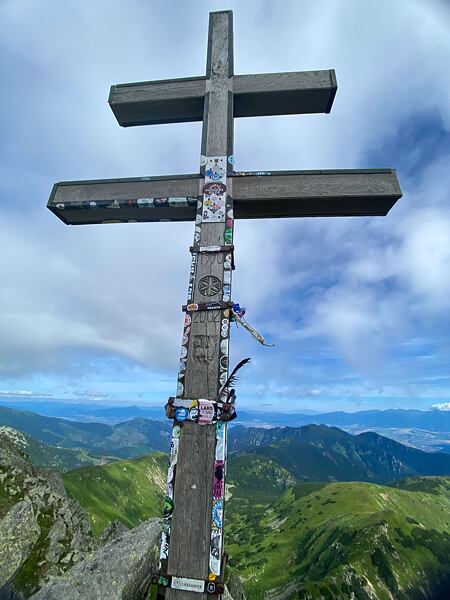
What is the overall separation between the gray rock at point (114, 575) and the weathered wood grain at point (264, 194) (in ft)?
36.0

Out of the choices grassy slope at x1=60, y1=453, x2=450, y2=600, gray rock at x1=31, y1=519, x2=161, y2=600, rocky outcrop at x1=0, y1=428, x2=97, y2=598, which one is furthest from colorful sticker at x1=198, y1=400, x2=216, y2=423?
grassy slope at x1=60, y1=453, x2=450, y2=600

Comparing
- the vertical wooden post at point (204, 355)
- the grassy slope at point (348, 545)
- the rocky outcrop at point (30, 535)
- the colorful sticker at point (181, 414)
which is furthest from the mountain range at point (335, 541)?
the colorful sticker at point (181, 414)

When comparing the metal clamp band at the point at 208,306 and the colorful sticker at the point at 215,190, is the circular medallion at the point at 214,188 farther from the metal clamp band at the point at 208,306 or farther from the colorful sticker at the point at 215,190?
the metal clamp band at the point at 208,306

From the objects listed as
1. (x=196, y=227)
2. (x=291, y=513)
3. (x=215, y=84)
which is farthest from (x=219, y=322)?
(x=291, y=513)

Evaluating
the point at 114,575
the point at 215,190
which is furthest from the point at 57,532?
the point at 215,190

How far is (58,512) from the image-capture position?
2372cm

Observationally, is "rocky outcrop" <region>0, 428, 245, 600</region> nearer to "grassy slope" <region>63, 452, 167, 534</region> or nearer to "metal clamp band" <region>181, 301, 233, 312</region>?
"metal clamp band" <region>181, 301, 233, 312</region>

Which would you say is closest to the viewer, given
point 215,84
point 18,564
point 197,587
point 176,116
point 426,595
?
point 197,587

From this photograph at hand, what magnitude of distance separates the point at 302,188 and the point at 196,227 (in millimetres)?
1830

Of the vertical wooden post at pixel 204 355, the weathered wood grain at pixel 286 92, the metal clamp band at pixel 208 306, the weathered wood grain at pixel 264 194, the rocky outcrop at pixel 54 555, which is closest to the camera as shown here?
the vertical wooden post at pixel 204 355

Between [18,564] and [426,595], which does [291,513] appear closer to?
[426,595]

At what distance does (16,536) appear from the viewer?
58.7ft

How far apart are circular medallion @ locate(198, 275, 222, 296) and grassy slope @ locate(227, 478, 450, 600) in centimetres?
11456

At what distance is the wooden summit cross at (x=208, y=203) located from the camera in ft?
13.2
